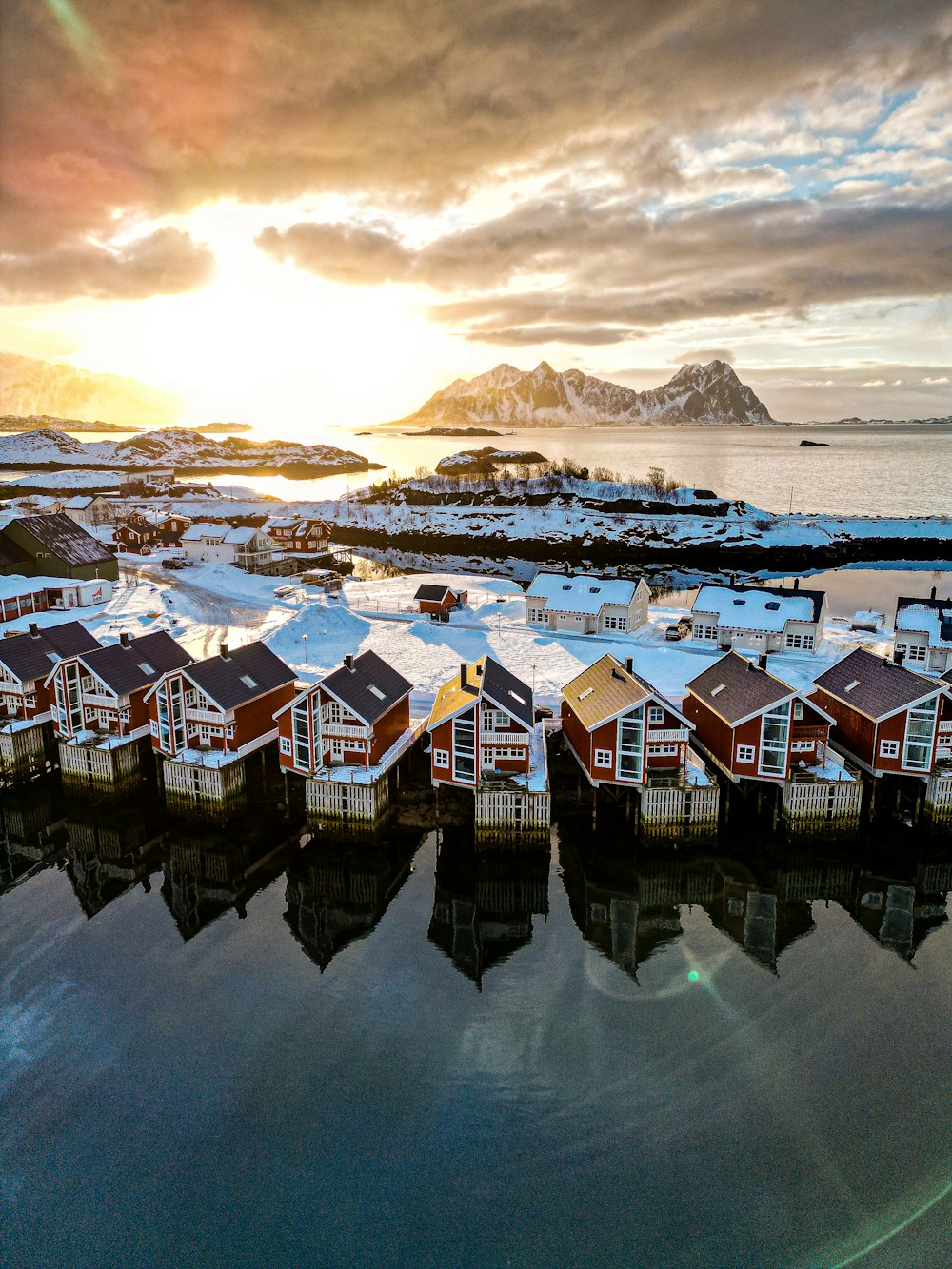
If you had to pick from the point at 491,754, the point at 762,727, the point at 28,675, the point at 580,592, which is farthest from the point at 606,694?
the point at 28,675

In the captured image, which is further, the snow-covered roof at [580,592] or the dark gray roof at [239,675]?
the snow-covered roof at [580,592]

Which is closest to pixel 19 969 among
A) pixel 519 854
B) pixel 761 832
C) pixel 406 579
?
pixel 519 854

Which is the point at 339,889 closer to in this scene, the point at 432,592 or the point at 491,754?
the point at 491,754

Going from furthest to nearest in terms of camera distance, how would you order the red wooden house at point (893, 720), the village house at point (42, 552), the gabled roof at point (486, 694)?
1. the village house at point (42, 552)
2. the red wooden house at point (893, 720)
3. the gabled roof at point (486, 694)

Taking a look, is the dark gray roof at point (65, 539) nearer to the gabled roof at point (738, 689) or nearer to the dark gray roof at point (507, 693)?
the dark gray roof at point (507, 693)

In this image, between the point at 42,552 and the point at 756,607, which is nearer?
the point at 756,607

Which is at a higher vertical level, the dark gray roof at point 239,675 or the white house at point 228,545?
the white house at point 228,545

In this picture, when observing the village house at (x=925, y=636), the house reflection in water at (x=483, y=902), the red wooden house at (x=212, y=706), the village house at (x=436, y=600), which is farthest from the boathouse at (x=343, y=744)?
the village house at (x=925, y=636)
